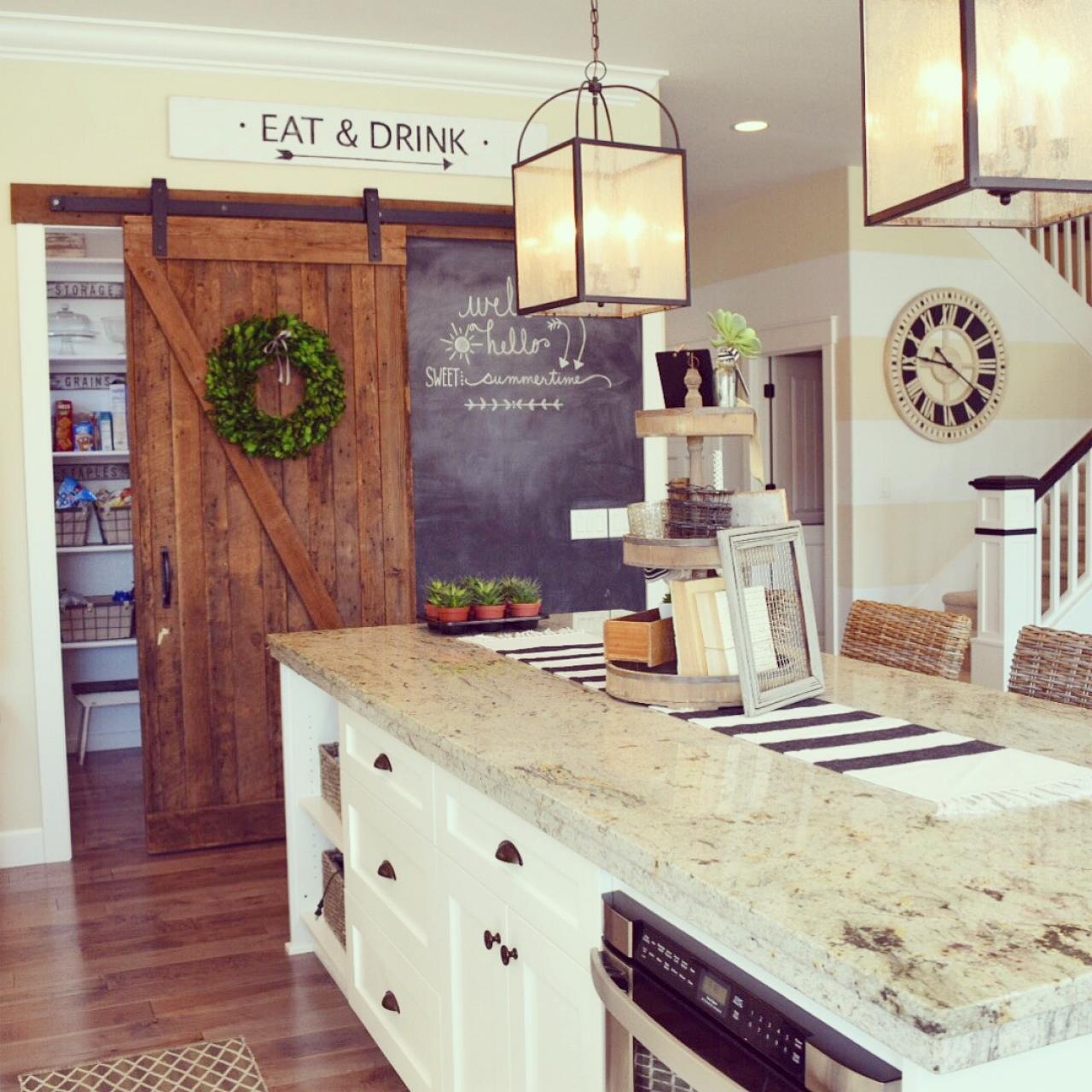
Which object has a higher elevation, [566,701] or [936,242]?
Answer: [936,242]

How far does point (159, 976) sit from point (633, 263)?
2.31m

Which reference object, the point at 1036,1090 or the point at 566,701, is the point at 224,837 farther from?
the point at 1036,1090

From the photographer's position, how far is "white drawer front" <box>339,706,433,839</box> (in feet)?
7.79

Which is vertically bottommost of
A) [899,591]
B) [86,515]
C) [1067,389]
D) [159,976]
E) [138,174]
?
[159,976]

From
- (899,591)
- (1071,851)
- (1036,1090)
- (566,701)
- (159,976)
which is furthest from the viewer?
(899,591)

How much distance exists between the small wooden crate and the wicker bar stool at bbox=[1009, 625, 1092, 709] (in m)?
0.72

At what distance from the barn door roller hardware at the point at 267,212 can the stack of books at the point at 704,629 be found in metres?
2.46

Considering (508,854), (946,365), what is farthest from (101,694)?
(508,854)

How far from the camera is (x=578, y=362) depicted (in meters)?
5.21

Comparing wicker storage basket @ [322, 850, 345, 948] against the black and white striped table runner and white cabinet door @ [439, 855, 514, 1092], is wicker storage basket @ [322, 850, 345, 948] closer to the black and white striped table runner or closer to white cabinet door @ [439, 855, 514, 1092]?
white cabinet door @ [439, 855, 514, 1092]

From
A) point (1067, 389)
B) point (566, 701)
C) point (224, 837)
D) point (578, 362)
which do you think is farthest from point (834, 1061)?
point (1067, 389)

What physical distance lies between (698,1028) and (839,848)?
26cm

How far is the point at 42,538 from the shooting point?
4496 mm

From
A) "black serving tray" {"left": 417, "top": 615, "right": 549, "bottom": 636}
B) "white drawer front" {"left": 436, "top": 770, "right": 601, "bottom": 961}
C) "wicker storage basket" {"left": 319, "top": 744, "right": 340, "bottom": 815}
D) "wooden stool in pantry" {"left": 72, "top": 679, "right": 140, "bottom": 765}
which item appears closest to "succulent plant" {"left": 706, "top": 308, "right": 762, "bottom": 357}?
"white drawer front" {"left": 436, "top": 770, "right": 601, "bottom": 961}
